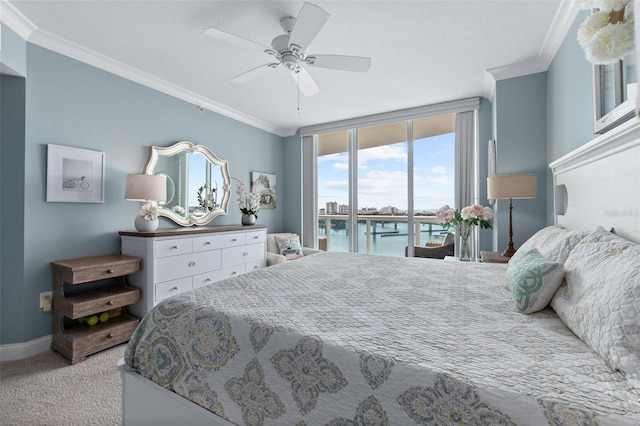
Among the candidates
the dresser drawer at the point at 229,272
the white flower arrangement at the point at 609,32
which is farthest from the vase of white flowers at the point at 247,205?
the white flower arrangement at the point at 609,32

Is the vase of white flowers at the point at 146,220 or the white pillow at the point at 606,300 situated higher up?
the vase of white flowers at the point at 146,220

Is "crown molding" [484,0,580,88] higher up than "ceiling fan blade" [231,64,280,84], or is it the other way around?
"crown molding" [484,0,580,88]

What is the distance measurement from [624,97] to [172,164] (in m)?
3.64

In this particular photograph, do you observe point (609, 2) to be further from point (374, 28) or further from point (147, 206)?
point (147, 206)

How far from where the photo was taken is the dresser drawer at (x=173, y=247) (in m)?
2.62

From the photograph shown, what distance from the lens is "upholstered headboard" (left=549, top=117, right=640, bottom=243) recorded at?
3.79 feet

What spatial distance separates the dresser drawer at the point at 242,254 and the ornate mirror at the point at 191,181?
586mm

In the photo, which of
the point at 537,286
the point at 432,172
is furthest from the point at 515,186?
A: the point at 432,172

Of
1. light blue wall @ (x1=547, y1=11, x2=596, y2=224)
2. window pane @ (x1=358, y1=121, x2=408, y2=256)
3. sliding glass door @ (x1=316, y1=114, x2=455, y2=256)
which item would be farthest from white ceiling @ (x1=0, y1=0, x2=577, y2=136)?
window pane @ (x1=358, y1=121, x2=408, y2=256)

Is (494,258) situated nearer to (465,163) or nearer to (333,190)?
(465,163)

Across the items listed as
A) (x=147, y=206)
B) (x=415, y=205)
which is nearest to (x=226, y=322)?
(x=147, y=206)

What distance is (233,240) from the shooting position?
3.42 metres

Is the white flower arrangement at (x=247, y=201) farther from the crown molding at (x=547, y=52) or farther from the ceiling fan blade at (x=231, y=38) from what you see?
the crown molding at (x=547, y=52)

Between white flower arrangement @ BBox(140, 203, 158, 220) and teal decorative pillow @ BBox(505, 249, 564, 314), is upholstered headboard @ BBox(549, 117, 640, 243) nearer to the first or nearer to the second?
teal decorative pillow @ BBox(505, 249, 564, 314)
